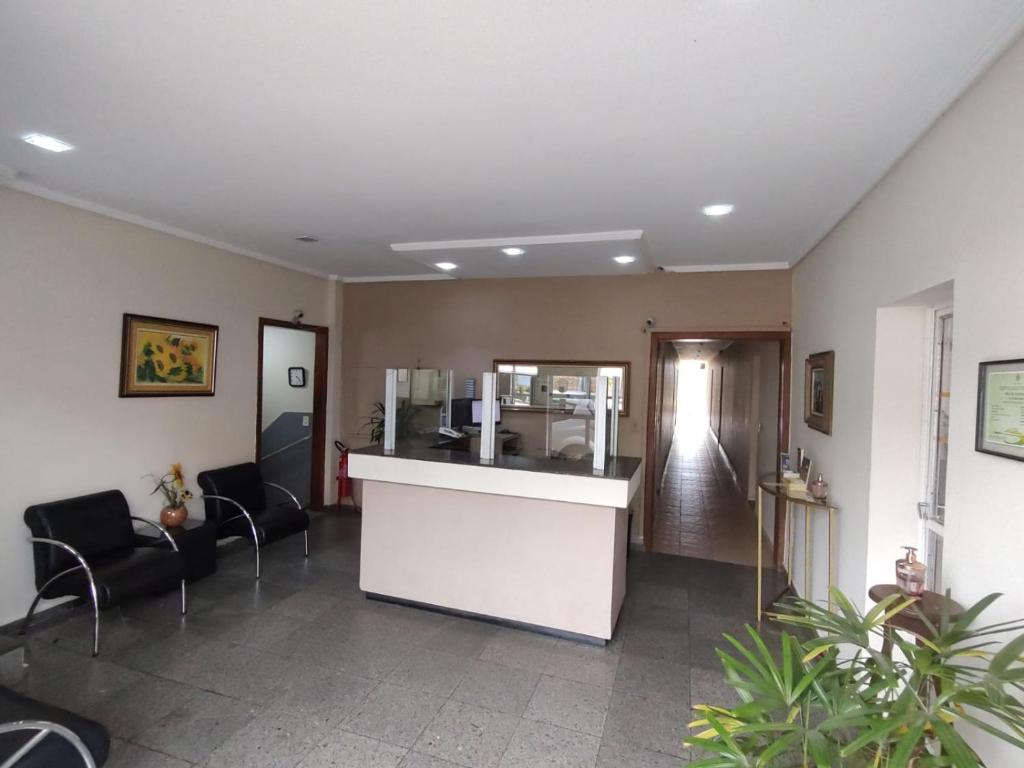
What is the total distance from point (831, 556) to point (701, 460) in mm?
8473

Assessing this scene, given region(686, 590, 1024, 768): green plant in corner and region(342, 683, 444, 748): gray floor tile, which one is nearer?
region(686, 590, 1024, 768): green plant in corner

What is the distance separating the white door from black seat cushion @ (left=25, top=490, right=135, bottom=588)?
4654mm

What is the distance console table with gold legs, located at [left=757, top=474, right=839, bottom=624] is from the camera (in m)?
3.09

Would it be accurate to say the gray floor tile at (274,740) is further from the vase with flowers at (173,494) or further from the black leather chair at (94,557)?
the vase with flowers at (173,494)

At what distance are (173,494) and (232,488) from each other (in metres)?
0.50

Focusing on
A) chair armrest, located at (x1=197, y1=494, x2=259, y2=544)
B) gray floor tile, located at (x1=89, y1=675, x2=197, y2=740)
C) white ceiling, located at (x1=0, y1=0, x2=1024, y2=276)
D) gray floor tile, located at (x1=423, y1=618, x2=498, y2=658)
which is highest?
white ceiling, located at (x1=0, y1=0, x2=1024, y2=276)

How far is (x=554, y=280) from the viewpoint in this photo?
527 centimetres

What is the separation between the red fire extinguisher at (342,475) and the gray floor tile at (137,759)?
366 cm

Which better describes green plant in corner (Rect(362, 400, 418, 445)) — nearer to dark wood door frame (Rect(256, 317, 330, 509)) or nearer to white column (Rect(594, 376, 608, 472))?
dark wood door frame (Rect(256, 317, 330, 509))

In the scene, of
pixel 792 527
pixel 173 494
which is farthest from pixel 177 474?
pixel 792 527

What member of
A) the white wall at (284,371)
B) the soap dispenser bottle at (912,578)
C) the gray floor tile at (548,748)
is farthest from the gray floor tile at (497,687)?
the white wall at (284,371)

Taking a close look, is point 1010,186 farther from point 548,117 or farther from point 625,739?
point 625,739

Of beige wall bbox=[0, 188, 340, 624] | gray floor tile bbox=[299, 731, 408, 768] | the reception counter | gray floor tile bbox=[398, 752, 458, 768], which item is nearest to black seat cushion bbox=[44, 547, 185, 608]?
beige wall bbox=[0, 188, 340, 624]

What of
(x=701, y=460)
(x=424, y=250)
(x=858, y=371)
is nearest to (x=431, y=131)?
(x=424, y=250)
